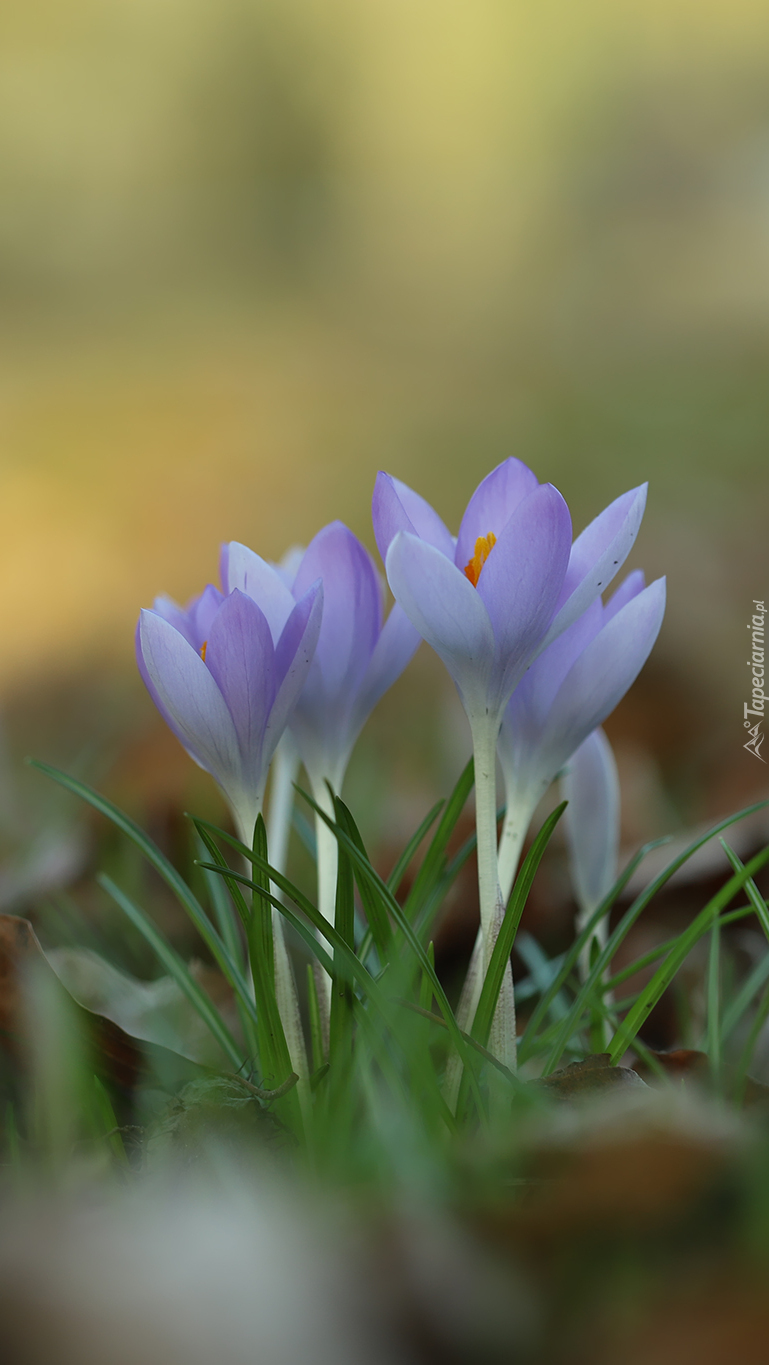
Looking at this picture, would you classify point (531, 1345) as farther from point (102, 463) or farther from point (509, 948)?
point (102, 463)

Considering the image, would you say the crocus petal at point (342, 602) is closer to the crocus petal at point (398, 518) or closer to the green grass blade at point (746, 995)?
the crocus petal at point (398, 518)

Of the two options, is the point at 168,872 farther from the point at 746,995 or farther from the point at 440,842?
the point at 746,995

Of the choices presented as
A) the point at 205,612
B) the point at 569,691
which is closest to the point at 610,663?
the point at 569,691

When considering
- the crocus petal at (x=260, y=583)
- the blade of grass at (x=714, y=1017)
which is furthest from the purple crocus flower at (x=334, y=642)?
the blade of grass at (x=714, y=1017)

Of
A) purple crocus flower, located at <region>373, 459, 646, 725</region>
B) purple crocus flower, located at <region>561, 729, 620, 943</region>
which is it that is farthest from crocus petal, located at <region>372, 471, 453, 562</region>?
purple crocus flower, located at <region>561, 729, 620, 943</region>

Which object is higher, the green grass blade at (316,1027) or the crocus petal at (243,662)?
the crocus petal at (243,662)
